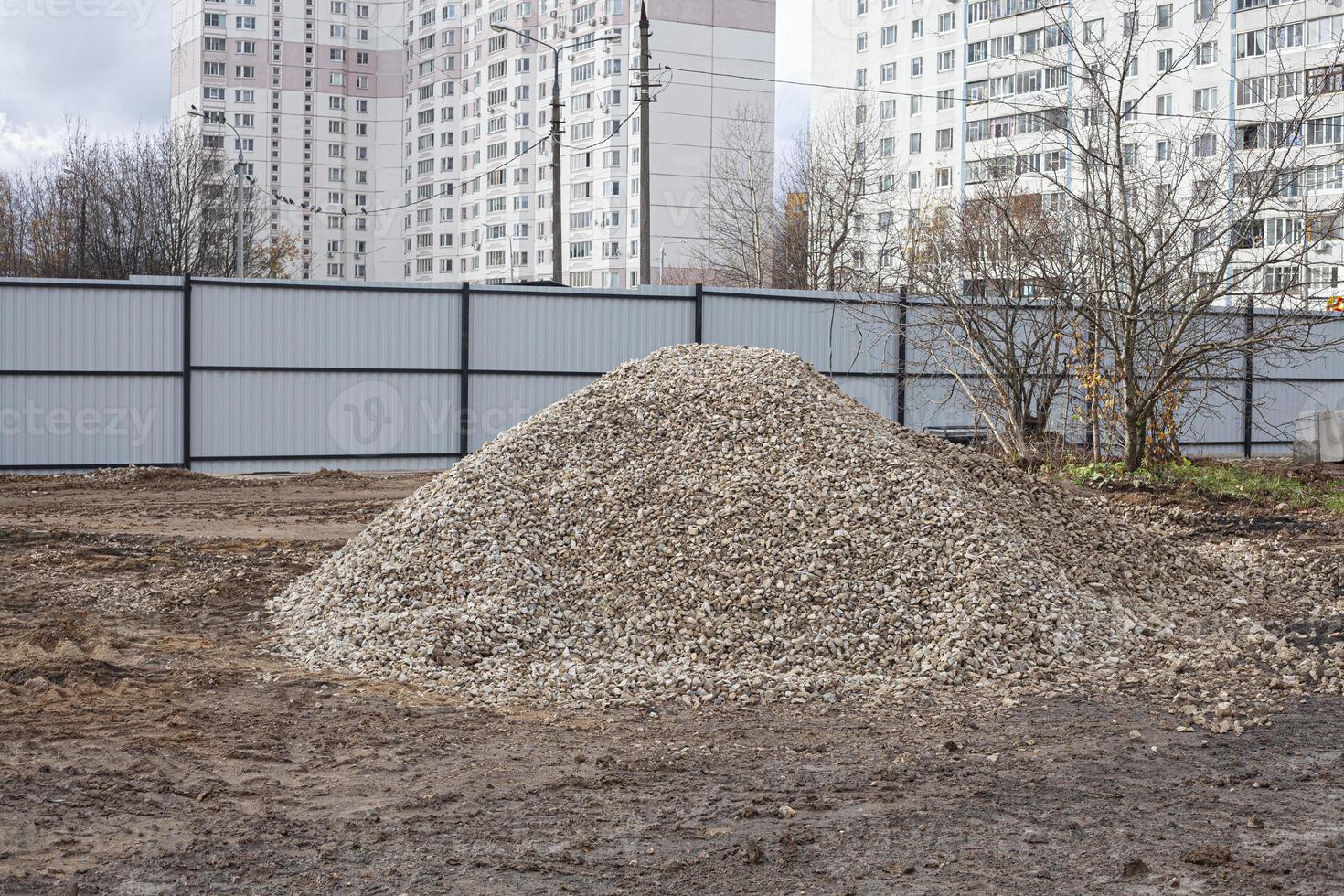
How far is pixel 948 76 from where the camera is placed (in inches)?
2427

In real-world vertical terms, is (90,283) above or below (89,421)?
above

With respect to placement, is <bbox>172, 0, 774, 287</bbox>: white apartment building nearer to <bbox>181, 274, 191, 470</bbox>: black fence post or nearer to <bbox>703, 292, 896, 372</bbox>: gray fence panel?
<bbox>703, 292, 896, 372</bbox>: gray fence panel

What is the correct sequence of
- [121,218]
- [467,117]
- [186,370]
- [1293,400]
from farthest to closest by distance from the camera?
[467,117]
[121,218]
[1293,400]
[186,370]

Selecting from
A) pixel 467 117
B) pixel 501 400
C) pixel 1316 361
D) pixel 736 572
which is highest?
pixel 467 117

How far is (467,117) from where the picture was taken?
2913 inches

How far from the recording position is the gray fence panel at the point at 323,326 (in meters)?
15.5

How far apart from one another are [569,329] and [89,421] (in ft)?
20.9

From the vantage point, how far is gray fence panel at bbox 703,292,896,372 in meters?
17.5

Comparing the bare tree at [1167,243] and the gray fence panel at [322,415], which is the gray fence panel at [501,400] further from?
the bare tree at [1167,243]

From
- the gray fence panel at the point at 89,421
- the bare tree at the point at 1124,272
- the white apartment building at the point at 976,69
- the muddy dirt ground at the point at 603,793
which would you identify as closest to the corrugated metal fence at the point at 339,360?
the gray fence panel at the point at 89,421

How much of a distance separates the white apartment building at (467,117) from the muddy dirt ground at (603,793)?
5439cm

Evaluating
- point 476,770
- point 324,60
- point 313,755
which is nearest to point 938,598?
point 476,770

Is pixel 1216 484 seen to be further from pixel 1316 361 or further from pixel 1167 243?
pixel 1316 361

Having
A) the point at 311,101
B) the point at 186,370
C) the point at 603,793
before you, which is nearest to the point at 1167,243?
the point at 603,793
